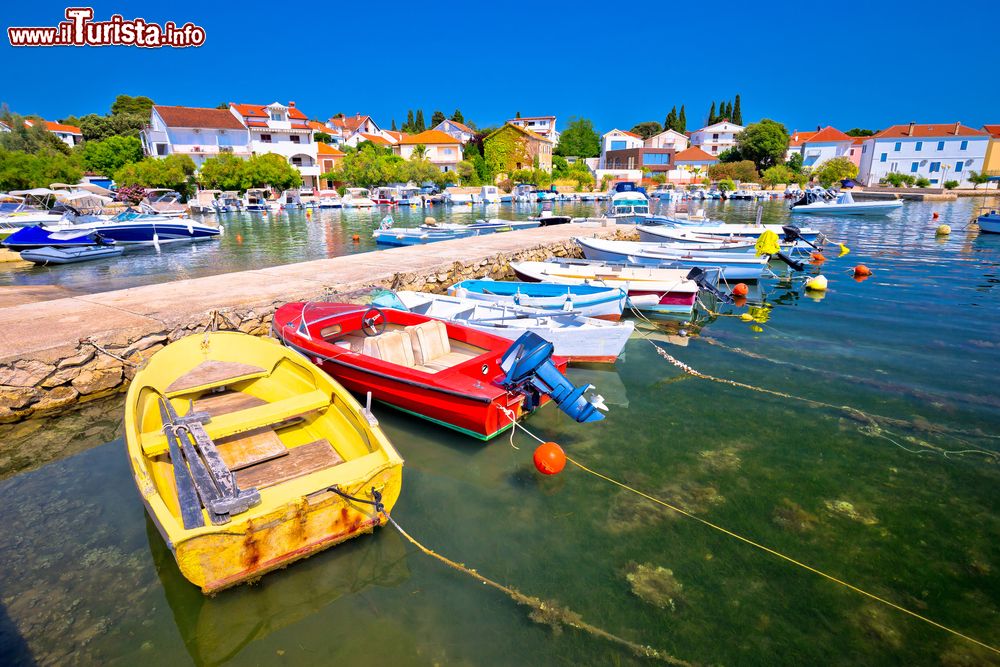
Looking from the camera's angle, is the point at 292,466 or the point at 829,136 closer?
the point at 292,466

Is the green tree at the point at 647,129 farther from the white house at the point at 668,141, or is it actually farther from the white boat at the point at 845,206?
the white boat at the point at 845,206

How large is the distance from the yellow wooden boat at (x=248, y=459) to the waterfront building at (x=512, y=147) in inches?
2757

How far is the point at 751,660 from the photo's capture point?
366cm

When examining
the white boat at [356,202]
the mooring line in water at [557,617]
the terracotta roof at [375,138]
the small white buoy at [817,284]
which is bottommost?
the mooring line in water at [557,617]

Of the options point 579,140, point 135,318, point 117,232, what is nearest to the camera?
point 135,318

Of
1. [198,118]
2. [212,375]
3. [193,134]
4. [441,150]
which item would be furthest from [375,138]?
[212,375]

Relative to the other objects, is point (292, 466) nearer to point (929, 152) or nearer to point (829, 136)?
point (929, 152)

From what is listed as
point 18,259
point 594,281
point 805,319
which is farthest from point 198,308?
point 18,259

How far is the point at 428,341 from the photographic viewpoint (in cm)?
738

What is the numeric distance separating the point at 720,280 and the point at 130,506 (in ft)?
53.3

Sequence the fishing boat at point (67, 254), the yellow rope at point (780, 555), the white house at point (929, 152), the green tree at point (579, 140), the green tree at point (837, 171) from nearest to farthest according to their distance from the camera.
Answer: the yellow rope at point (780, 555) → the fishing boat at point (67, 254) → the white house at point (929, 152) → the green tree at point (837, 171) → the green tree at point (579, 140)

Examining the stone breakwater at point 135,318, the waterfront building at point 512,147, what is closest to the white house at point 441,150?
the waterfront building at point 512,147

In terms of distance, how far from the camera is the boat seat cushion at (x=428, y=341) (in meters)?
7.28

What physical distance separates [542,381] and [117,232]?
1112 inches
